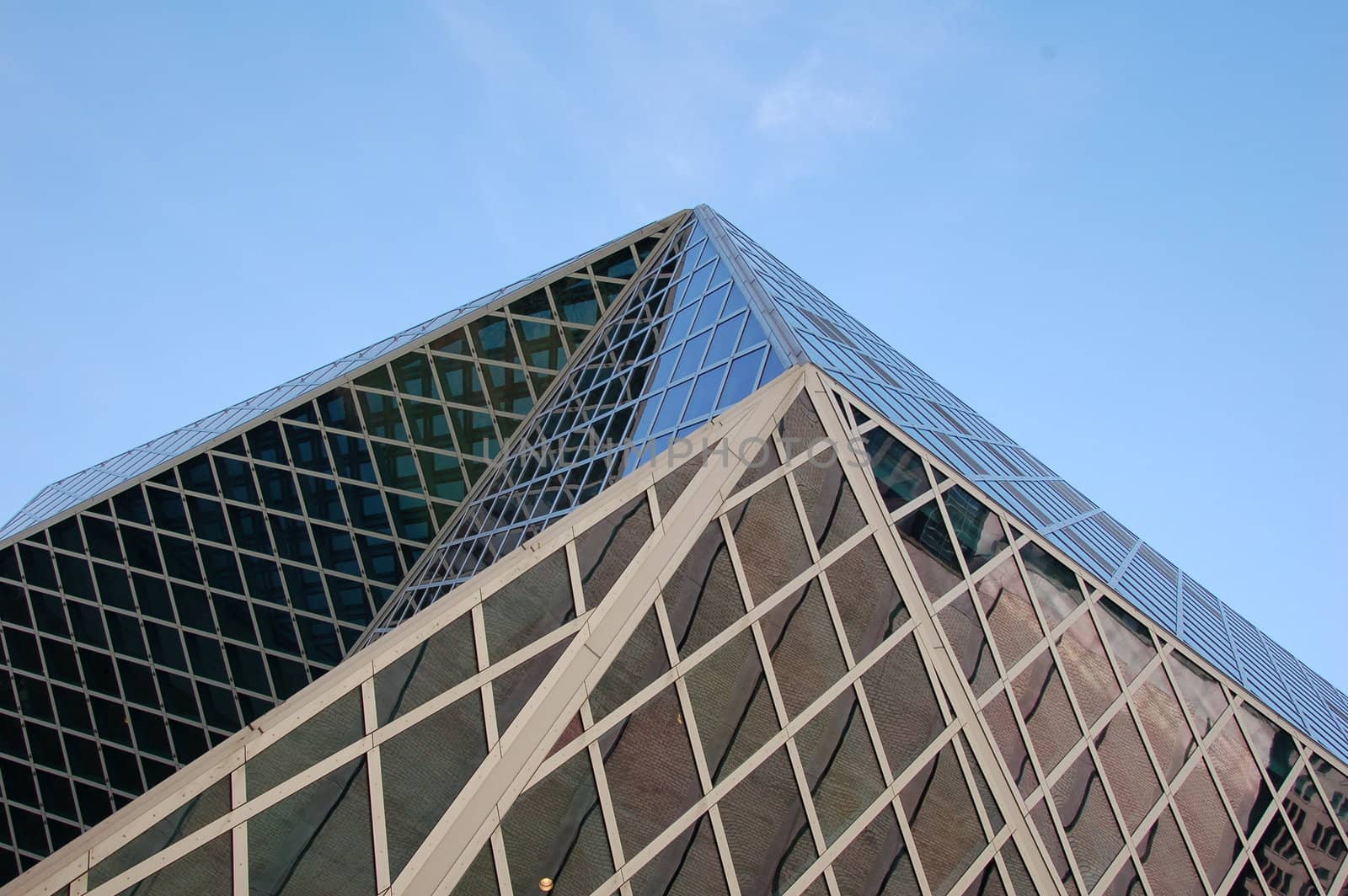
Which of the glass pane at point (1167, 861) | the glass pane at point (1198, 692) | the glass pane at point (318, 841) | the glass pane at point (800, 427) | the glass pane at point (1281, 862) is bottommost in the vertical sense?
the glass pane at point (318, 841)

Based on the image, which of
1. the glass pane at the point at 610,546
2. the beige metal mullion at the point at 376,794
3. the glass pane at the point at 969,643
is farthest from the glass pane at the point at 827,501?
the beige metal mullion at the point at 376,794

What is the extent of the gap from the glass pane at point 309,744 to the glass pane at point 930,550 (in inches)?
394

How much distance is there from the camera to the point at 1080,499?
37.5 m

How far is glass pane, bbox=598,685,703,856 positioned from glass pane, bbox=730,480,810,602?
2563 millimetres

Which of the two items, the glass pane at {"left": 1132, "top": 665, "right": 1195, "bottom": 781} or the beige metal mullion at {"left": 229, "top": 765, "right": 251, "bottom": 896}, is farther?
the glass pane at {"left": 1132, "top": 665, "right": 1195, "bottom": 781}

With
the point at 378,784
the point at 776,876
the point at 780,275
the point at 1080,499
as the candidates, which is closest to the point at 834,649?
the point at 776,876

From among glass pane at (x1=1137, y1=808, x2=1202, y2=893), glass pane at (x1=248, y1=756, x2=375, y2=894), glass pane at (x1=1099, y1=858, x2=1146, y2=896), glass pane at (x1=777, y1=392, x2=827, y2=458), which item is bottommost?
glass pane at (x1=248, y1=756, x2=375, y2=894)

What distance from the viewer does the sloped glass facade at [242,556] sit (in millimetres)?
37812

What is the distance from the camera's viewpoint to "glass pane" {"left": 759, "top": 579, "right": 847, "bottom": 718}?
18016 millimetres

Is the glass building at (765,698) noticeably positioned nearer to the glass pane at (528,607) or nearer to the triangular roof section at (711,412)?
the glass pane at (528,607)

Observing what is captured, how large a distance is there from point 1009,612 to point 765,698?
5.77 meters

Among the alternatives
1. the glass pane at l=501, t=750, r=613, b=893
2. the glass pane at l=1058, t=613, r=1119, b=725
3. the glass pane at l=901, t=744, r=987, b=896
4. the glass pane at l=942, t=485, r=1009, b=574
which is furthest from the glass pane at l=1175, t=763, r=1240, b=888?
the glass pane at l=501, t=750, r=613, b=893

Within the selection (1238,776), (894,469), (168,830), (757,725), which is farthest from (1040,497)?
(168,830)

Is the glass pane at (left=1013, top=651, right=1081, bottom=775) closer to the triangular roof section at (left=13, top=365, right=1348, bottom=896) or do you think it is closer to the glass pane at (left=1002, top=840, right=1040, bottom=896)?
the triangular roof section at (left=13, top=365, right=1348, bottom=896)
